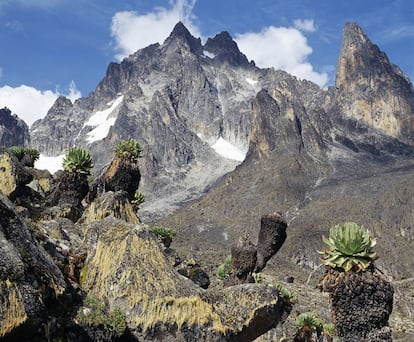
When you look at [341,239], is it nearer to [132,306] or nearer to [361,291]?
[361,291]

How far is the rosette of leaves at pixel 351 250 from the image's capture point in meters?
12.4

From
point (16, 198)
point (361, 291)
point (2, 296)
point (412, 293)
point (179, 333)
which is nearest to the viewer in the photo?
point (2, 296)

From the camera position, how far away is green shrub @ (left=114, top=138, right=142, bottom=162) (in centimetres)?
2330

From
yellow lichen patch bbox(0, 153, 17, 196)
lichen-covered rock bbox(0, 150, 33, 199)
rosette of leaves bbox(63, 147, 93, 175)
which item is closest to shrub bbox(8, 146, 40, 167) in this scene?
rosette of leaves bbox(63, 147, 93, 175)

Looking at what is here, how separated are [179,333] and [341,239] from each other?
15.0 feet

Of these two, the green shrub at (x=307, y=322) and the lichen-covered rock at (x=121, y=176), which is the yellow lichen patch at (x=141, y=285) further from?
the green shrub at (x=307, y=322)

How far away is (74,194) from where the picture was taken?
23.5 metres

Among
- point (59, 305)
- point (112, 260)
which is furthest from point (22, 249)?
point (112, 260)

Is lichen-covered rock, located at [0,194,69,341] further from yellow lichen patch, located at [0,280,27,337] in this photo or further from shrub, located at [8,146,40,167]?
shrub, located at [8,146,40,167]

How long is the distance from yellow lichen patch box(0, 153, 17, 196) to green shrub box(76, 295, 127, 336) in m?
11.1

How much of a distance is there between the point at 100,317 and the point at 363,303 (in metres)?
6.23

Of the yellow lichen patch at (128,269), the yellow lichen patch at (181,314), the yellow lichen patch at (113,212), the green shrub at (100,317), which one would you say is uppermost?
the yellow lichen patch at (113,212)

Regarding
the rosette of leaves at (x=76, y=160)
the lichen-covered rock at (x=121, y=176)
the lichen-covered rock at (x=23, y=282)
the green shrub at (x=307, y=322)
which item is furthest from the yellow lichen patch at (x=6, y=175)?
the green shrub at (x=307, y=322)

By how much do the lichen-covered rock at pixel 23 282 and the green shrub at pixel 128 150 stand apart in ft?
41.7
